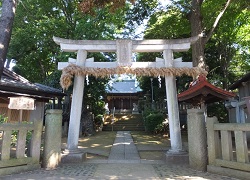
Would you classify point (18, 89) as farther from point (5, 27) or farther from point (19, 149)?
point (19, 149)

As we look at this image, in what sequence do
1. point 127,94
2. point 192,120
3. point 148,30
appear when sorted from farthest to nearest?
point 127,94 < point 148,30 < point 192,120

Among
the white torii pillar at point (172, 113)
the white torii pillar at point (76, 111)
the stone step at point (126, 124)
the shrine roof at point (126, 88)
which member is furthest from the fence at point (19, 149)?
the shrine roof at point (126, 88)

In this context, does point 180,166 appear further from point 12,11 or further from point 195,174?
point 12,11

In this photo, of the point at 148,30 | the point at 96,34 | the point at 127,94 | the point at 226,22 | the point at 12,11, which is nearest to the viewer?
the point at 12,11

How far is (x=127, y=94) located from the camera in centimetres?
3306

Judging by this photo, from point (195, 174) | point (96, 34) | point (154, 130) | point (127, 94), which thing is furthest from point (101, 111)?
point (195, 174)

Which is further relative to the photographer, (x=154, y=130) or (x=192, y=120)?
(x=154, y=130)

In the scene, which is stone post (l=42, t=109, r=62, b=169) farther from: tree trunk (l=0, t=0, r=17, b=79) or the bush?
the bush

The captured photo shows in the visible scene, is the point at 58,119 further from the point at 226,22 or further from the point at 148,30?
the point at 226,22

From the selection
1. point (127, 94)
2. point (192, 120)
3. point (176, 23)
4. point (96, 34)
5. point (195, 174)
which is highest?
point (176, 23)

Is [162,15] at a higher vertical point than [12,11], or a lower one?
higher

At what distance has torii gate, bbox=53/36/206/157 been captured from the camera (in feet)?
25.3

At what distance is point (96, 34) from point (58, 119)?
28.6ft

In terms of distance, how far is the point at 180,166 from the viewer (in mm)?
Result: 6961
